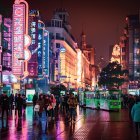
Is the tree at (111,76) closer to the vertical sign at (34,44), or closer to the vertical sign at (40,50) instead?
the vertical sign at (40,50)

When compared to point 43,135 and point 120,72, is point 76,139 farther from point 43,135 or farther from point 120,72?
point 120,72

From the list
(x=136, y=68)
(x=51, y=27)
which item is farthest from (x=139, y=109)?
(x=136, y=68)

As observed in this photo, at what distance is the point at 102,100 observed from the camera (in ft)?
198

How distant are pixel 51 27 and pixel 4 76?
81.3 m

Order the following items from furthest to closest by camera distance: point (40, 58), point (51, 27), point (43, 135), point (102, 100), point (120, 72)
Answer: point (51, 27), point (120, 72), point (40, 58), point (102, 100), point (43, 135)

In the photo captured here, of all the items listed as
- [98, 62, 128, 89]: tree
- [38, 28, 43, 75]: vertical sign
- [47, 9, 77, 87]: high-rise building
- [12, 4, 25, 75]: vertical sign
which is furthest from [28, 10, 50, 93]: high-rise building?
[47, 9, 77, 87]: high-rise building

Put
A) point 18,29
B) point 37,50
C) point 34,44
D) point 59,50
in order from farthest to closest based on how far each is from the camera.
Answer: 1. point 59,50
2. point 37,50
3. point 34,44
4. point 18,29

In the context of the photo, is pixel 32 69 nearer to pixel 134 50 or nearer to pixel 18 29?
pixel 18 29

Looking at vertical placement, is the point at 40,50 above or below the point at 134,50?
below

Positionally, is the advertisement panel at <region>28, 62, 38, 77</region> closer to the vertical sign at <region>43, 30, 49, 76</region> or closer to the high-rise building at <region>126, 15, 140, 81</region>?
the vertical sign at <region>43, 30, 49, 76</region>

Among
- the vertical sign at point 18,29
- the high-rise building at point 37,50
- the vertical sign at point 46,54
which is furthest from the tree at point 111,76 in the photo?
the vertical sign at point 18,29

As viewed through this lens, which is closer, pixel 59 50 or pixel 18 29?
pixel 18 29

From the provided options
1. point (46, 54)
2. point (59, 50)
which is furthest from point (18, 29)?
point (59, 50)

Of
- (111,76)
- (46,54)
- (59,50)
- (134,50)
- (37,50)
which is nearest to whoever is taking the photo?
(37,50)
